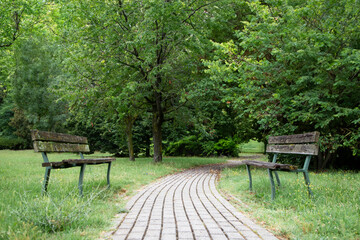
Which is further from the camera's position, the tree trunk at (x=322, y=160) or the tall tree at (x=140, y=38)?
the tree trunk at (x=322, y=160)

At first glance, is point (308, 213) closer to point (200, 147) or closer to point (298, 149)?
point (298, 149)

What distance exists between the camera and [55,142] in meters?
5.09

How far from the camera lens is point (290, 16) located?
8.88 metres

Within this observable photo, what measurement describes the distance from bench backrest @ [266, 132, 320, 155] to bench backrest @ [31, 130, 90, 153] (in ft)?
14.5

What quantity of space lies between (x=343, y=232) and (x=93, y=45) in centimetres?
1180

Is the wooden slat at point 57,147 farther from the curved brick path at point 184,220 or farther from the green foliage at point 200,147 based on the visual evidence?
the green foliage at point 200,147

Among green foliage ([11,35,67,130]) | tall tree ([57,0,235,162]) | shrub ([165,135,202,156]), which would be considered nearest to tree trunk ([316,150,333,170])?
tall tree ([57,0,235,162])

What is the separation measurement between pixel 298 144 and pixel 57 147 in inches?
180

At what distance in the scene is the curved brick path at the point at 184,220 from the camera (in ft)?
10.6

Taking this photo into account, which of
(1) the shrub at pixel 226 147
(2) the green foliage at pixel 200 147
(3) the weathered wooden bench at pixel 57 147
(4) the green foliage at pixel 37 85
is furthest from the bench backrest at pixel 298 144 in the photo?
(4) the green foliage at pixel 37 85

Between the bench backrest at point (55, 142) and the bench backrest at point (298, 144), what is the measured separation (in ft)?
14.5

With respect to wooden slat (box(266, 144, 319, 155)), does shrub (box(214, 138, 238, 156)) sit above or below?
below

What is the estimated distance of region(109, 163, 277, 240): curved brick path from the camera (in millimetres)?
3234

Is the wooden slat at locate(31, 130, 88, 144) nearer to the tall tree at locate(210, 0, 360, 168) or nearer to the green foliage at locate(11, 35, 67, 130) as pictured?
the tall tree at locate(210, 0, 360, 168)
